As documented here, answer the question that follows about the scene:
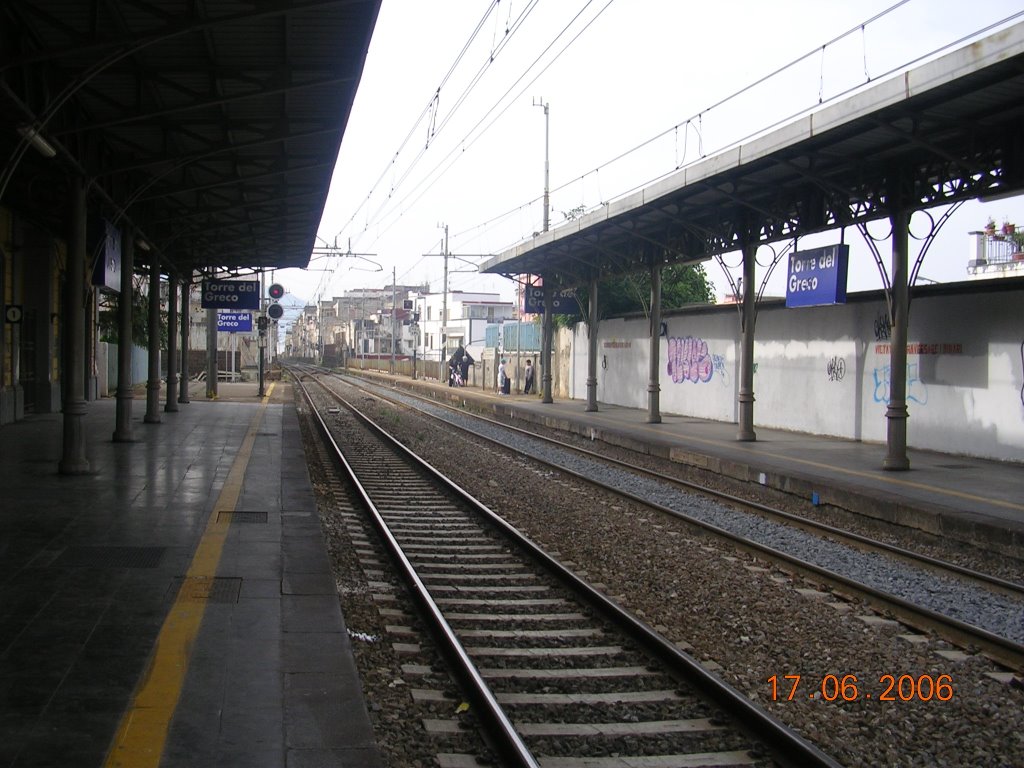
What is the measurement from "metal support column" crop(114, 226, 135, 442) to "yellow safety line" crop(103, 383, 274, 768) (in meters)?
8.07

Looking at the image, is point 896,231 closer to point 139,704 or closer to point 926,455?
point 926,455

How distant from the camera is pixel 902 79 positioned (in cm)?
1075

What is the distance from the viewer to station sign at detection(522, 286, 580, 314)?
1219 inches

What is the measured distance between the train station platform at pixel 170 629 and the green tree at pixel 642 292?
21691 mm

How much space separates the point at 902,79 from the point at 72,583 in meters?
9.69

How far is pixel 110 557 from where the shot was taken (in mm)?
7527

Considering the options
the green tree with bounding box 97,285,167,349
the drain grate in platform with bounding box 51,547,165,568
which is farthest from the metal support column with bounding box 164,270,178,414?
the drain grate in platform with bounding box 51,547,165,568

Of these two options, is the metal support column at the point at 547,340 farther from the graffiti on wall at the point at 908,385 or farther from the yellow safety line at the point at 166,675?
the yellow safety line at the point at 166,675

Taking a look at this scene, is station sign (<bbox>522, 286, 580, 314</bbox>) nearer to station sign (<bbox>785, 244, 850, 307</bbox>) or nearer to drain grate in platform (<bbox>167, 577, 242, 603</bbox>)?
station sign (<bbox>785, 244, 850, 307</bbox>)

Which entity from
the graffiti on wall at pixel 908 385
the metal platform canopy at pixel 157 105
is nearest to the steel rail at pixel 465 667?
the metal platform canopy at pixel 157 105

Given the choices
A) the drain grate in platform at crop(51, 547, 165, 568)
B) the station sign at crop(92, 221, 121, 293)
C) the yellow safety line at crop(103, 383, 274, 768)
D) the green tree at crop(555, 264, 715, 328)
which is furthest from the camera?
the green tree at crop(555, 264, 715, 328)

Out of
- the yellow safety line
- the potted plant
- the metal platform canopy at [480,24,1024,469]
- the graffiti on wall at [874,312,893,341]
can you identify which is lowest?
the yellow safety line

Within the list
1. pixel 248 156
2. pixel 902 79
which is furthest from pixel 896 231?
pixel 248 156

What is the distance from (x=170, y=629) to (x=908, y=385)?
13.8 meters
